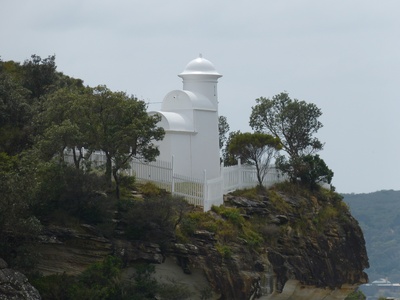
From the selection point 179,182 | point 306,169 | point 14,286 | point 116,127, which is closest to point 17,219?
point 14,286

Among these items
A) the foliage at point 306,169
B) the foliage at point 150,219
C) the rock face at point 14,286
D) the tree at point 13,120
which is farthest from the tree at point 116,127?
the foliage at point 306,169

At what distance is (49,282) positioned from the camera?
1822 inches

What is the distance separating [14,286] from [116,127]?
31.8 feet

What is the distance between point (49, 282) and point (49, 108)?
8258 mm

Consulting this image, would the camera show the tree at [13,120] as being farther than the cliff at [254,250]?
Yes

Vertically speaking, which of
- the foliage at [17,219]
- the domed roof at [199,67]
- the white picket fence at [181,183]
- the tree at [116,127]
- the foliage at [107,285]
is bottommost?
the foliage at [107,285]

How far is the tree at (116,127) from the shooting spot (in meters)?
51.1

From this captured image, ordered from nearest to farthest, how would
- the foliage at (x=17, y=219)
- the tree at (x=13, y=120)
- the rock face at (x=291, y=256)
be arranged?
the foliage at (x=17, y=219) → the rock face at (x=291, y=256) → the tree at (x=13, y=120)

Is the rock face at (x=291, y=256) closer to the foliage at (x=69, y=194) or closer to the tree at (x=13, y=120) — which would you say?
the foliage at (x=69, y=194)

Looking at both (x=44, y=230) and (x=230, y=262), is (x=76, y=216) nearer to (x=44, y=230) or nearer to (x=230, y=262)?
(x=44, y=230)

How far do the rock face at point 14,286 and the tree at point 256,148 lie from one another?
17.5 m

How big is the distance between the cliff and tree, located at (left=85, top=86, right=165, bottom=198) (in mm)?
3547

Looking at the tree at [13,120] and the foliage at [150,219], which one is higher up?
the tree at [13,120]

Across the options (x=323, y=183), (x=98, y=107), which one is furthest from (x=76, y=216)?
(x=323, y=183)
